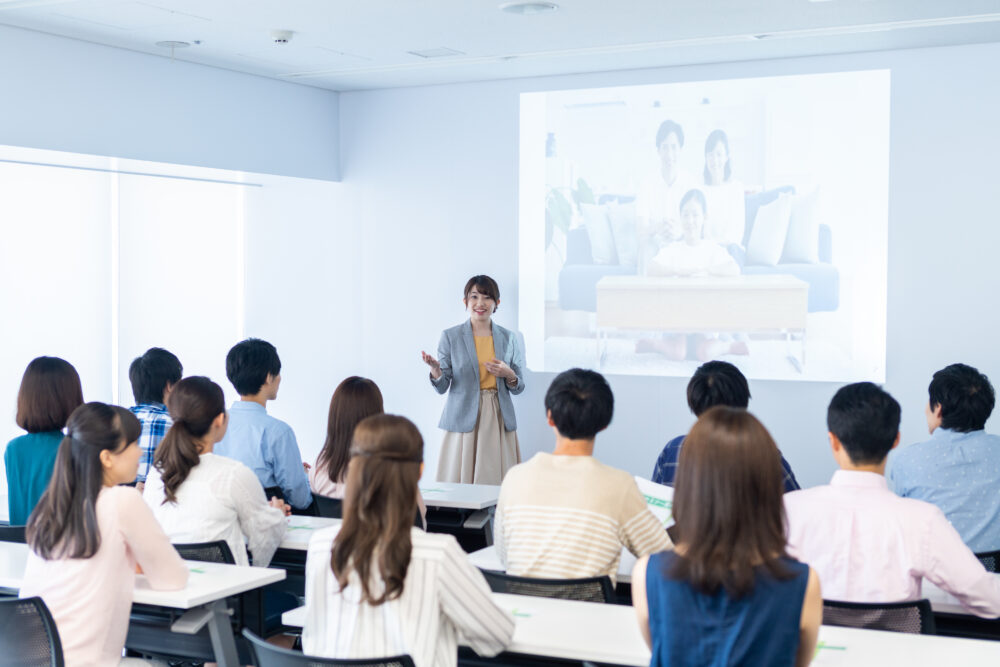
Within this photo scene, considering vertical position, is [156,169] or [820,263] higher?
[156,169]

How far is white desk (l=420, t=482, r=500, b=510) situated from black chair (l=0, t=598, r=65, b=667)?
184cm

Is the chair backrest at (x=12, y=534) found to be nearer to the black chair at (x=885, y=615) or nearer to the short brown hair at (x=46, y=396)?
the short brown hair at (x=46, y=396)

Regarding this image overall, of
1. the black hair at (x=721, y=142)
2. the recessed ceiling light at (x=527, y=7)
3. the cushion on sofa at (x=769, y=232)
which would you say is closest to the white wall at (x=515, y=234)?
the black hair at (x=721, y=142)

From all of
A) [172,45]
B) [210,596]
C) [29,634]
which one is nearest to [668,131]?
[172,45]

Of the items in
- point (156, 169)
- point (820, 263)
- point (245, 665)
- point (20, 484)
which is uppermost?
point (156, 169)

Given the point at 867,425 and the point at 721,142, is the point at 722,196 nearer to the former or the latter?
the point at 721,142

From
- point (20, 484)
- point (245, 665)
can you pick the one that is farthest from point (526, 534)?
point (20, 484)

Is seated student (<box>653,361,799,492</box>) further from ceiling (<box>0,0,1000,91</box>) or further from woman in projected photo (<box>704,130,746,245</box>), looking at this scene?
woman in projected photo (<box>704,130,746,245</box>)

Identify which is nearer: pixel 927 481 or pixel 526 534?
pixel 526 534

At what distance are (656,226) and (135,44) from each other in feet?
10.3

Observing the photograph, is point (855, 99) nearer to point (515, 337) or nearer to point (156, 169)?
point (515, 337)

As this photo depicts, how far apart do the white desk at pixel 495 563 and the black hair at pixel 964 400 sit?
1.17 meters

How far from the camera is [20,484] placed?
3.58 m

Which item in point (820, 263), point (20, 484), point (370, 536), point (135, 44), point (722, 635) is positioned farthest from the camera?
point (820, 263)
